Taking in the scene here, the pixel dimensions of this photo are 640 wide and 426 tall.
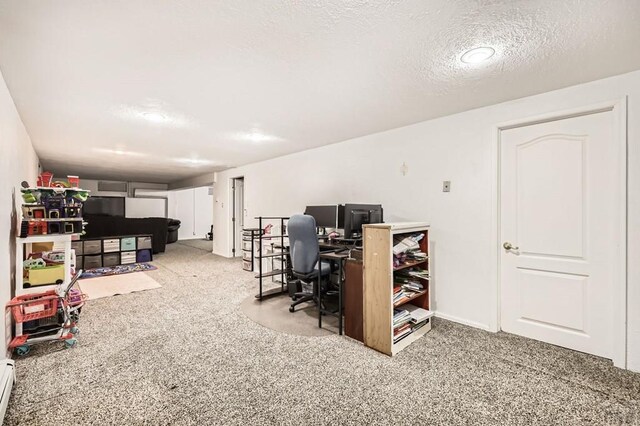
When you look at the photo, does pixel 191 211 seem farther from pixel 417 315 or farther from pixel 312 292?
pixel 417 315

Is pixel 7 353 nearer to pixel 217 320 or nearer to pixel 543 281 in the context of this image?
pixel 217 320

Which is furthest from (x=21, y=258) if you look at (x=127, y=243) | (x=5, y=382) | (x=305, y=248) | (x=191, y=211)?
(x=191, y=211)

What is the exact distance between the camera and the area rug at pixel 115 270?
17.3 ft

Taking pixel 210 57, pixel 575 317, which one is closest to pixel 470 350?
pixel 575 317

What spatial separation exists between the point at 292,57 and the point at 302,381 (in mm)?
2299

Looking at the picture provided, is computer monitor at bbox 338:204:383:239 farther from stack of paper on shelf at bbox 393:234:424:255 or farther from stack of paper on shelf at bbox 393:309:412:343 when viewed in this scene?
stack of paper on shelf at bbox 393:309:412:343

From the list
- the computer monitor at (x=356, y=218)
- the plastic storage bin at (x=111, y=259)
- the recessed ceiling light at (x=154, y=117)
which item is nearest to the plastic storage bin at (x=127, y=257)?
the plastic storage bin at (x=111, y=259)

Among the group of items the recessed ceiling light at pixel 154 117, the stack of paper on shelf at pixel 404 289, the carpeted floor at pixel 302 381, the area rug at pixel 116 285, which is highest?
the recessed ceiling light at pixel 154 117

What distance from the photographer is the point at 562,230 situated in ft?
8.12

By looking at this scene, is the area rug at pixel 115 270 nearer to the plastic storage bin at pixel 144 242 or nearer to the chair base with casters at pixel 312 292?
the plastic storage bin at pixel 144 242

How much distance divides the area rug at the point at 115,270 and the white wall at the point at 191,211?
4.99m

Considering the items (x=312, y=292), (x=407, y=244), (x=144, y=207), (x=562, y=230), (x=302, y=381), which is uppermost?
(x=144, y=207)

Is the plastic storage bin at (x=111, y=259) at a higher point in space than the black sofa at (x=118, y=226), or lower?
lower

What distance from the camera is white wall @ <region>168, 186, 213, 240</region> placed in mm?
10859
